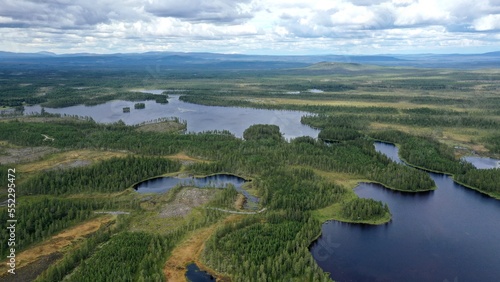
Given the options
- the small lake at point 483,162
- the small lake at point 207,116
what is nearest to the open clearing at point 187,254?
the small lake at point 483,162

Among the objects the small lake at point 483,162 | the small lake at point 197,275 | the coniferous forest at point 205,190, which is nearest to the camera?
the small lake at point 197,275

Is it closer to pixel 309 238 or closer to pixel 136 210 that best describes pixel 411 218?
pixel 309 238

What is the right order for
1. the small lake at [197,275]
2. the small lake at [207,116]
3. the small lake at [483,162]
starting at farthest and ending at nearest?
1. the small lake at [207,116]
2. the small lake at [483,162]
3. the small lake at [197,275]

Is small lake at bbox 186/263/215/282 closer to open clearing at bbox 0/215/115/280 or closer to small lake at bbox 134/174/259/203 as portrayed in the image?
open clearing at bbox 0/215/115/280

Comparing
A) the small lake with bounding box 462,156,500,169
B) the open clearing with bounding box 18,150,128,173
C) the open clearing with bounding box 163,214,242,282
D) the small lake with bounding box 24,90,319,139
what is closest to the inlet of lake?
the small lake with bounding box 462,156,500,169

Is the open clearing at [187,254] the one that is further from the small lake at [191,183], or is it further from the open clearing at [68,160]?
the open clearing at [68,160]

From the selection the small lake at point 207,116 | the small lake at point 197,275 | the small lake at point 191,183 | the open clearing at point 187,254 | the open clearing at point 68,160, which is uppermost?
the small lake at point 207,116
